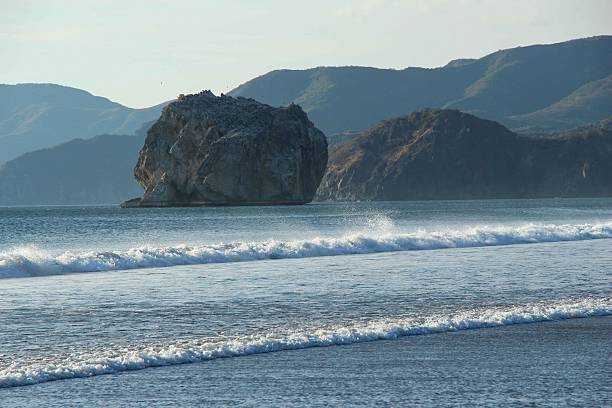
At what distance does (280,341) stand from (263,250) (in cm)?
3060

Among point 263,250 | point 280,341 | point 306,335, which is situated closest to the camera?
point 280,341

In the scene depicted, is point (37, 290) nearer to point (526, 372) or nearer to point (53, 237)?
point (526, 372)

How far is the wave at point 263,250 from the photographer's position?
1571 inches

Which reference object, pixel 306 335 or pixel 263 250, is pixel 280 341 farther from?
pixel 263 250

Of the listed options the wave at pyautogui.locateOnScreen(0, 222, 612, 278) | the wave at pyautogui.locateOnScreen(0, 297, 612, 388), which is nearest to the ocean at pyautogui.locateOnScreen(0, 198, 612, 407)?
the wave at pyautogui.locateOnScreen(0, 297, 612, 388)

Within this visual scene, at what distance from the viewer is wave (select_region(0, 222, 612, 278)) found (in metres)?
39.9

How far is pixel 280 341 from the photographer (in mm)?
19641

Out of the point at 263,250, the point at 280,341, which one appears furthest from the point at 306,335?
the point at 263,250

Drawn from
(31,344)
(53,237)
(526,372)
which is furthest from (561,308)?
(53,237)

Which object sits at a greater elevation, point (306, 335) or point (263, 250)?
point (306, 335)

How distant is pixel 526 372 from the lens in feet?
54.9

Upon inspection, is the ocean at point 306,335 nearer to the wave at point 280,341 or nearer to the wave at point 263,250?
the wave at point 280,341

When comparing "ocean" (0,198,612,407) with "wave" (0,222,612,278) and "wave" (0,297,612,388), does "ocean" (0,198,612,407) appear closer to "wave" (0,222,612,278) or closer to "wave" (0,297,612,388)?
"wave" (0,297,612,388)

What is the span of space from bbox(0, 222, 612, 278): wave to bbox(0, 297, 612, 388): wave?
20598 mm
